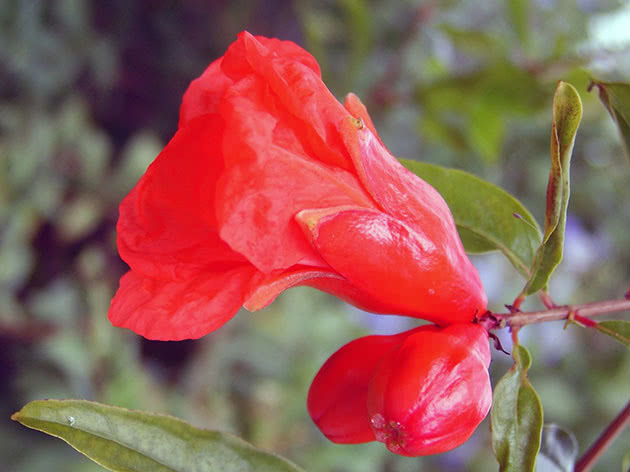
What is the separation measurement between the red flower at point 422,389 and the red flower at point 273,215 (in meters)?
0.03

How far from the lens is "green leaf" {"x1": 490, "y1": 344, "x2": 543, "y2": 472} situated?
383 millimetres

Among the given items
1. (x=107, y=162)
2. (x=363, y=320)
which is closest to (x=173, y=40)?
(x=107, y=162)

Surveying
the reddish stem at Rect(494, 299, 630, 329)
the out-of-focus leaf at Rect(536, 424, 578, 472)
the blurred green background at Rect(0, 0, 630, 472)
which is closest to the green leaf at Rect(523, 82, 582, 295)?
the reddish stem at Rect(494, 299, 630, 329)

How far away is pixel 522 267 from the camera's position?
1.57 feet

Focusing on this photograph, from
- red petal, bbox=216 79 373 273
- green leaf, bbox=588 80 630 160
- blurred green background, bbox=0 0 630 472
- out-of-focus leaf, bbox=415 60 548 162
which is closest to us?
red petal, bbox=216 79 373 273

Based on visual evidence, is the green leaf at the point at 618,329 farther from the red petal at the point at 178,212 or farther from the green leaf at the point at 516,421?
the red petal at the point at 178,212

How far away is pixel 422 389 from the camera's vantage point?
0.37 m

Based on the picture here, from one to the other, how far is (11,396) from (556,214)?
4.09 feet

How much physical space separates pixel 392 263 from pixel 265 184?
3.8 inches

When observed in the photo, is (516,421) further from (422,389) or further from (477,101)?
(477,101)

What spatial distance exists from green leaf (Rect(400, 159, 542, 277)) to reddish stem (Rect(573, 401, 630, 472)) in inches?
4.7

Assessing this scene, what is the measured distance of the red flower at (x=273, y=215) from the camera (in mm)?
351

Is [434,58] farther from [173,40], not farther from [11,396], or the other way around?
[11,396]

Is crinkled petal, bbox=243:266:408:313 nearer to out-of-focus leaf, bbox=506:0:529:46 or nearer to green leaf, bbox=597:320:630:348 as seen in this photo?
green leaf, bbox=597:320:630:348
